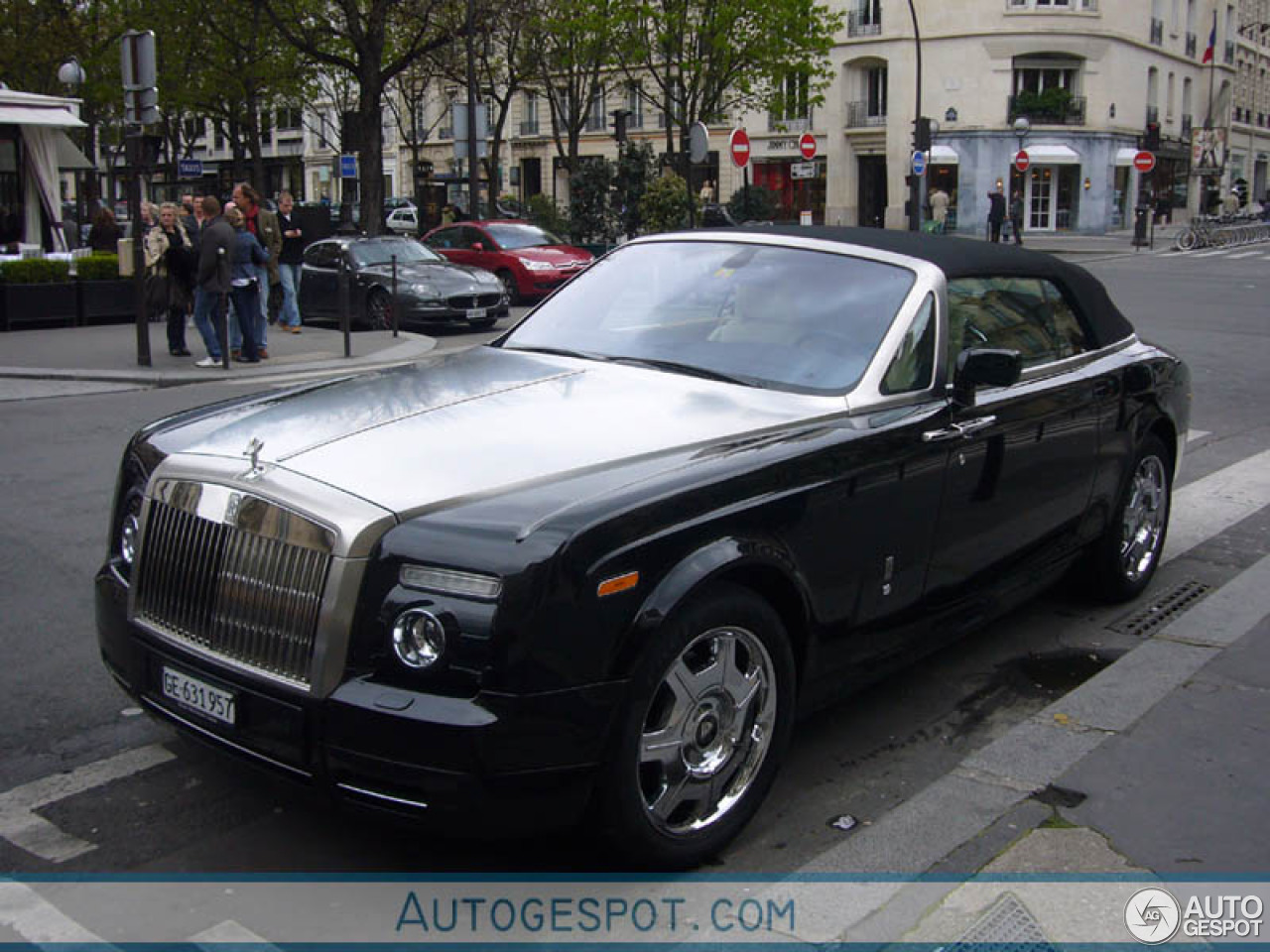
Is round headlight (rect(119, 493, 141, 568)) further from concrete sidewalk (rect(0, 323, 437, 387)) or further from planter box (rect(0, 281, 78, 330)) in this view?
planter box (rect(0, 281, 78, 330))

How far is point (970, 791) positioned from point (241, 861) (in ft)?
7.14

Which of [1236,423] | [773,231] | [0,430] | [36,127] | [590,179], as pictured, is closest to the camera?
[773,231]

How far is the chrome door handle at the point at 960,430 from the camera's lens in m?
4.45

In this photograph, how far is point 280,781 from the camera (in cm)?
338

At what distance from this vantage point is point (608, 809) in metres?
3.32

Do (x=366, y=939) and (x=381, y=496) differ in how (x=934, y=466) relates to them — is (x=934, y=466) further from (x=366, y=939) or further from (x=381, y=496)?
(x=366, y=939)

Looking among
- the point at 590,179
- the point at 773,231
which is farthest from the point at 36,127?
the point at 773,231

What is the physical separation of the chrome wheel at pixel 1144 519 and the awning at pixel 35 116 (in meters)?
21.9

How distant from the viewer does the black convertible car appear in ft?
10.3

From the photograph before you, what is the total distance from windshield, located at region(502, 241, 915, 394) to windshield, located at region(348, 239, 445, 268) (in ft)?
51.5

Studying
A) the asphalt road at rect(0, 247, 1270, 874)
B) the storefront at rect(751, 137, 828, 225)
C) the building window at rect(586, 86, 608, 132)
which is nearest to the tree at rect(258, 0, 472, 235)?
the asphalt road at rect(0, 247, 1270, 874)

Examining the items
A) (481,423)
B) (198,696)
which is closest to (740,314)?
(481,423)

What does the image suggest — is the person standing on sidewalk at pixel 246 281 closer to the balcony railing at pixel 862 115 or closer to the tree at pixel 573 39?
the tree at pixel 573 39

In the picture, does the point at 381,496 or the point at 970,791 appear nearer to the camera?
the point at 381,496
